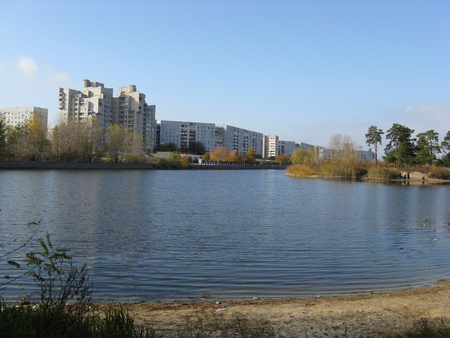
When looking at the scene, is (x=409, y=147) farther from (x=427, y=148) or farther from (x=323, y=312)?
(x=323, y=312)

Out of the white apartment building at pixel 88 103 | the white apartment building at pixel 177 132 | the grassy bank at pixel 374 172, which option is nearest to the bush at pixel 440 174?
the grassy bank at pixel 374 172

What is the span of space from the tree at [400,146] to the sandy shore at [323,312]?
71.3m

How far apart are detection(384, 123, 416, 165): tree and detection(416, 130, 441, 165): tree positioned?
1.36m

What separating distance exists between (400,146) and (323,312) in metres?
74.2

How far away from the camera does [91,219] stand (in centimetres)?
1717

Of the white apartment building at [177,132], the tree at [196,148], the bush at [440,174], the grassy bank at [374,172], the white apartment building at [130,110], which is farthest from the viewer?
the white apartment building at [177,132]

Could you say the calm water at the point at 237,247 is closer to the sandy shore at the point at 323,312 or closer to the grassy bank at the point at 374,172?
the sandy shore at the point at 323,312

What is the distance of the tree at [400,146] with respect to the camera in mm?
72225

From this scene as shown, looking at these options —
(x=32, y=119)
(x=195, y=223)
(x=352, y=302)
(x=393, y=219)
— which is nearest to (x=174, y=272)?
(x=352, y=302)

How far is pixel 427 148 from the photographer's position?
237 ft

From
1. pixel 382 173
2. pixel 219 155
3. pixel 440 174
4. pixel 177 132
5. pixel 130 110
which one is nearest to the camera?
pixel 382 173

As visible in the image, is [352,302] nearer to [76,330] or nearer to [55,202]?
[76,330]

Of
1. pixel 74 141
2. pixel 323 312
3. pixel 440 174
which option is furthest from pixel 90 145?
pixel 323 312

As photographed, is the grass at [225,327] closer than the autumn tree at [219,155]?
Yes
